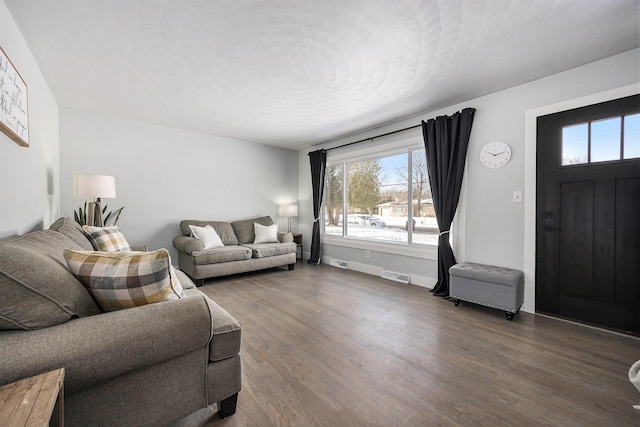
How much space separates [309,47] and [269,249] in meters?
3.07

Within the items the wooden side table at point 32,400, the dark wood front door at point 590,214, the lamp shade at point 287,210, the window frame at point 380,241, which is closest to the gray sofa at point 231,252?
the lamp shade at point 287,210

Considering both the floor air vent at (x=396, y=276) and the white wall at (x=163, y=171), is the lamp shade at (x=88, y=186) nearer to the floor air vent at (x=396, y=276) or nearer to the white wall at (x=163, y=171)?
the white wall at (x=163, y=171)

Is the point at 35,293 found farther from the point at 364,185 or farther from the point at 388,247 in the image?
the point at 364,185

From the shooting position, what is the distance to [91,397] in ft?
3.29

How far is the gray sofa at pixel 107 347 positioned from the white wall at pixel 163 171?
10.1 feet

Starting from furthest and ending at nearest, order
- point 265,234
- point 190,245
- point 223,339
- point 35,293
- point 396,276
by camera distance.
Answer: point 265,234 → point 396,276 → point 190,245 → point 223,339 → point 35,293

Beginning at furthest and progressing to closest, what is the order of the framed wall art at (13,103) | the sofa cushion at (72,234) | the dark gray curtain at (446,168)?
the dark gray curtain at (446,168), the sofa cushion at (72,234), the framed wall art at (13,103)

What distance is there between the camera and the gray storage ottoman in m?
2.60

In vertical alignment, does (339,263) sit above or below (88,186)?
below

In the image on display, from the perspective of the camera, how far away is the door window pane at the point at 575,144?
250 centimetres

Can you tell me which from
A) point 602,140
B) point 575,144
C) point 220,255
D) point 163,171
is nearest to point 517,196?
point 575,144

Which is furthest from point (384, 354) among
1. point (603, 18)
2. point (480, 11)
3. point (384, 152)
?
point (384, 152)

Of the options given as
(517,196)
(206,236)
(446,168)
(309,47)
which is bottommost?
(206,236)

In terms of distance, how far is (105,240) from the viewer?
2248 mm
